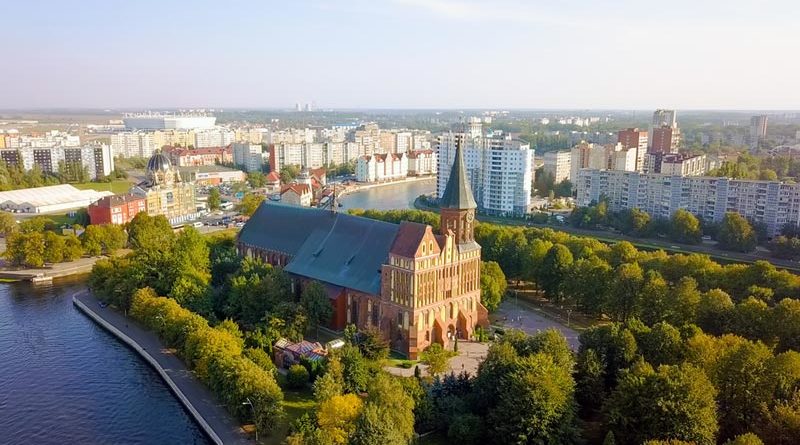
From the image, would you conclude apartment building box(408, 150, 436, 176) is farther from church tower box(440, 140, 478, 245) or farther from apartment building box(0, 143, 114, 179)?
church tower box(440, 140, 478, 245)

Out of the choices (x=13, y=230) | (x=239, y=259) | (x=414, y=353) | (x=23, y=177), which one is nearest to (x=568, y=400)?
(x=414, y=353)

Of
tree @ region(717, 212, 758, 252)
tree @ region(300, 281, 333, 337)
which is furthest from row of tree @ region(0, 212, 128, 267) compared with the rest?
tree @ region(717, 212, 758, 252)

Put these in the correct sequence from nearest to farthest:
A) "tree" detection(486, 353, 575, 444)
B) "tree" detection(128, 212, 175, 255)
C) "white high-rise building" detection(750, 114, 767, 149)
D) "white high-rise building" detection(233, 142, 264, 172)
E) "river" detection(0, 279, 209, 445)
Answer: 1. "tree" detection(486, 353, 575, 444)
2. "river" detection(0, 279, 209, 445)
3. "tree" detection(128, 212, 175, 255)
4. "white high-rise building" detection(233, 142, 264, 172)
5. "white high-rise building" detection(750, 114, 767, 149)

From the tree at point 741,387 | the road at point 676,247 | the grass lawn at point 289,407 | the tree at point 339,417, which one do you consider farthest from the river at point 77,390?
the road at point 676,247

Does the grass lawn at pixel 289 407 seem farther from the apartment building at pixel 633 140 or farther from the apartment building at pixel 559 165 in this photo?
the apartment building at pixel 633 140

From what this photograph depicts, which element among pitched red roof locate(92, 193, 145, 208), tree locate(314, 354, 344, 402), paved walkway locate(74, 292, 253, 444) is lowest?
paved walkway locate(74, 292, 253, 444)

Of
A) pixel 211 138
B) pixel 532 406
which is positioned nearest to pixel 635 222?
pixel 532 406

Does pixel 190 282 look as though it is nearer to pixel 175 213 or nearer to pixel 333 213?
pixel 333 213
